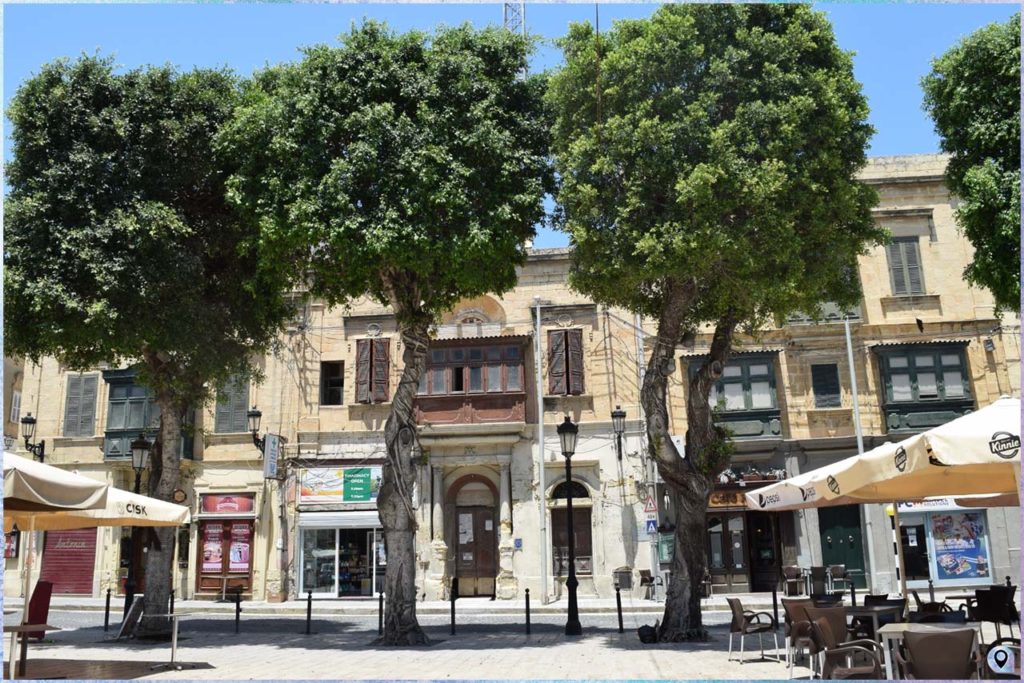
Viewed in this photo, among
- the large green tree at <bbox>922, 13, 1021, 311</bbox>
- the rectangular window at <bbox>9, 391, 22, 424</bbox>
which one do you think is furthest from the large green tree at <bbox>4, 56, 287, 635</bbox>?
the rectangular window at <bbox>9, 391, 22, 424</bbox>

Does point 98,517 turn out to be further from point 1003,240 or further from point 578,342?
point 578,342

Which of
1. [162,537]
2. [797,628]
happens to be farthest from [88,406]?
[797,628]

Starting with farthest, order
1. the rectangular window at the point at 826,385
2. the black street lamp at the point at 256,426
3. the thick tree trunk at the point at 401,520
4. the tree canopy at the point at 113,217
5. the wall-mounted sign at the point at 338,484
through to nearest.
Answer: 1. the wall-mounted sign at the point at 338,484
2. the rectangular window at the point at 826,385
3. the black street lamp at the point at 256,426
4. the tree canopy at the point at 113,217
5. the thick tree trunk at the point at 401,520

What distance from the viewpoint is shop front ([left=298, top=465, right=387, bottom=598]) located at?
27531 millimetres

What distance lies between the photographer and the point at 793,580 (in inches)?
849

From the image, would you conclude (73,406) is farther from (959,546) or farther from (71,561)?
(959,546)

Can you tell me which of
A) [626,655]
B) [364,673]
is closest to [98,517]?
[364,673]

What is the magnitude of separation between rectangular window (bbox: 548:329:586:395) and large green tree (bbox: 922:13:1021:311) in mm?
13391

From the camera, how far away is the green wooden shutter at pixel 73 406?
29.5 metres

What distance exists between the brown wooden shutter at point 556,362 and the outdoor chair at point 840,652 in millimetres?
18210

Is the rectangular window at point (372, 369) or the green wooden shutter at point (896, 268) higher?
the green wooden shutter at point (896, 268)

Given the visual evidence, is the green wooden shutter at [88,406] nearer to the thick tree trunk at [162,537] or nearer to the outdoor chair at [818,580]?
the thick tree trunk at [162,537]

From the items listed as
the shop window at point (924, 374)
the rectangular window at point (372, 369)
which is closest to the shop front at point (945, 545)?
the shop window at point (924, 374)

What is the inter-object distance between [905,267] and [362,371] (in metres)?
17.7
